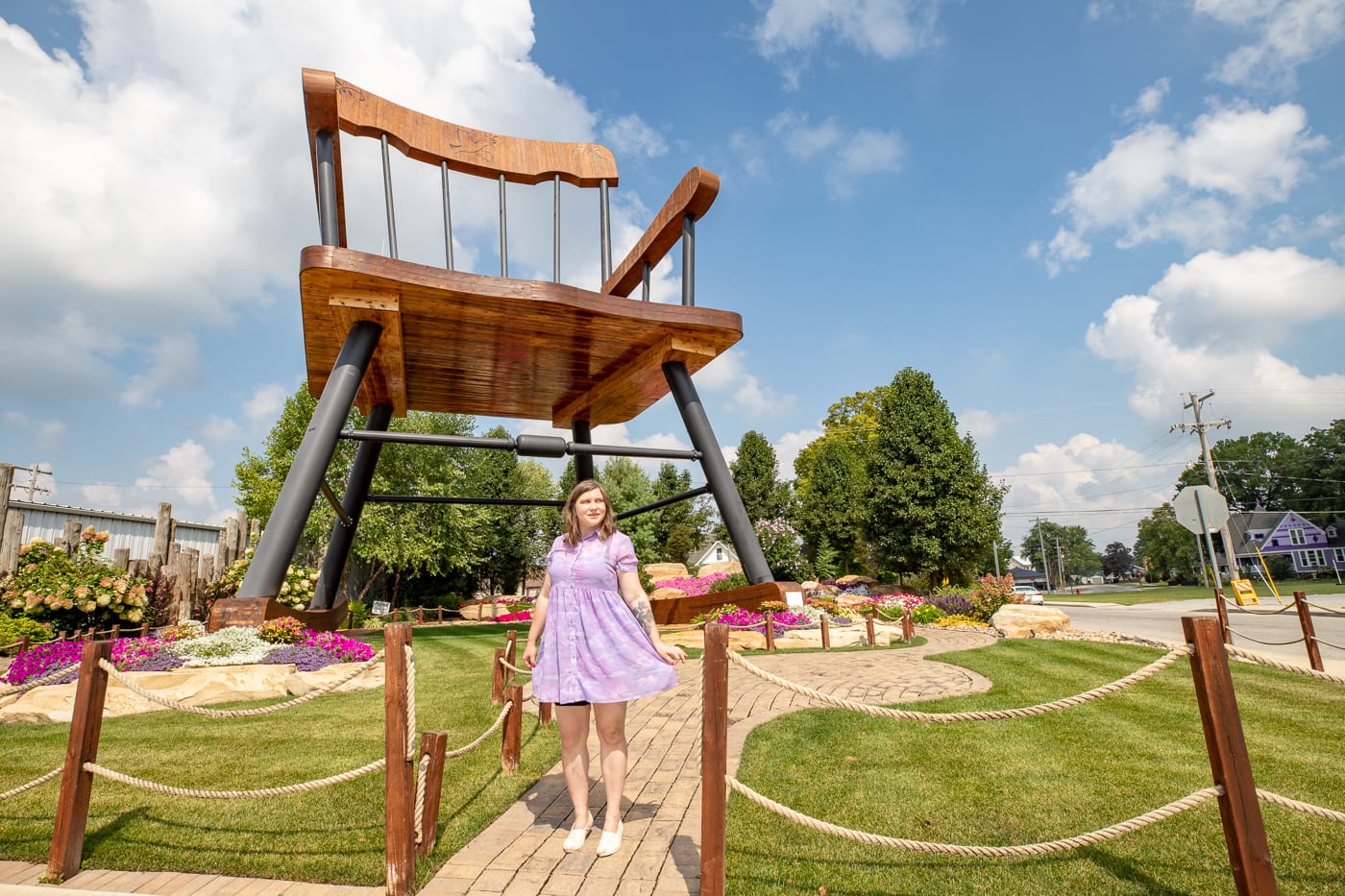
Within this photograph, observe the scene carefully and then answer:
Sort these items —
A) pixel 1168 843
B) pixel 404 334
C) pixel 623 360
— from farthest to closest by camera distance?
pixel 623 360 < pixel 404 334 < pixel 1168 843

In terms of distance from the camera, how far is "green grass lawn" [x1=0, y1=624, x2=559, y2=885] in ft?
10.6

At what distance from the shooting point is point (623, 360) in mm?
9445

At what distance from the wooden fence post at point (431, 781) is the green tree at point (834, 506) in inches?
1210

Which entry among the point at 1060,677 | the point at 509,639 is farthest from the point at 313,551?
the point at 1060,677

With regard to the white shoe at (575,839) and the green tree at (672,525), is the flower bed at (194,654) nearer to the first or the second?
the white shoe at (575,839)

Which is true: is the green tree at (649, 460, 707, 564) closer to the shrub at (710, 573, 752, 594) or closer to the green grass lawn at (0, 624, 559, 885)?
the shrub at (710, 573, 752, 594)

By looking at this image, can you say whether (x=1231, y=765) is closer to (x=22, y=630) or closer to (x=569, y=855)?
(x=569, y=855)

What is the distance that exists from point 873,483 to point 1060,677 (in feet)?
61.1

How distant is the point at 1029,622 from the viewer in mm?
14844

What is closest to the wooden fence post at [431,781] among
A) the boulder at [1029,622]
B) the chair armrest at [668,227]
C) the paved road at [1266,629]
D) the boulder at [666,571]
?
the chair armrest at [668,227]

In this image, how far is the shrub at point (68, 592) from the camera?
1038 centimetres

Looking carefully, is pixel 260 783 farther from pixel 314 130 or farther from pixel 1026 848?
pixel 314 130

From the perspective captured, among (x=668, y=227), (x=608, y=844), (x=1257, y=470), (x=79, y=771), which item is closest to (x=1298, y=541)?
(x=1257, y=470)

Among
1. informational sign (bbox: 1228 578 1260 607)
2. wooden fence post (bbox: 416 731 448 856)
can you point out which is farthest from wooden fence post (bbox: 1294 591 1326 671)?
informational sign (bbox: 1228 578 1260 607)
